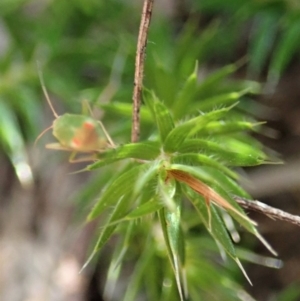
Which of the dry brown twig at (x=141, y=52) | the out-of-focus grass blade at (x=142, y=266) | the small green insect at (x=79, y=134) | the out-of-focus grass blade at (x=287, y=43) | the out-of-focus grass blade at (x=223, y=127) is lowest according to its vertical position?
the out-of-focus grass blade at (x=142, y=266)

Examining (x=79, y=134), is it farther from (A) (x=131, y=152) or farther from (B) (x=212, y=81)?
(B) (x=212, y=81)

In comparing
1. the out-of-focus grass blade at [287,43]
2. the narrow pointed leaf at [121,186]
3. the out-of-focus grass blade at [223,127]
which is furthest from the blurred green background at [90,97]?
the narrow pointed leaf at [121,186]

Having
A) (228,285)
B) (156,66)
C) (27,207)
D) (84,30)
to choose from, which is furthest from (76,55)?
(228,285)

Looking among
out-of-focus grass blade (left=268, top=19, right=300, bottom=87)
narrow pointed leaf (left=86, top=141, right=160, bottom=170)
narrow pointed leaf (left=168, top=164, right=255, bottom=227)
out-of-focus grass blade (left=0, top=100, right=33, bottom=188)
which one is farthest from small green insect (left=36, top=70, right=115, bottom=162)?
out-of-focus grass blade (left=268, top=19, right=300, bottom=87)

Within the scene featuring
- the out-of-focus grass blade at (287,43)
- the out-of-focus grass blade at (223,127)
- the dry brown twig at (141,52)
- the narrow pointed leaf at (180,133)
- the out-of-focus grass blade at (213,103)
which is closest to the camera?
the dry brown twig at (141,52)

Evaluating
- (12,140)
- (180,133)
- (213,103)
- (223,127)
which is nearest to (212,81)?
(213,103)

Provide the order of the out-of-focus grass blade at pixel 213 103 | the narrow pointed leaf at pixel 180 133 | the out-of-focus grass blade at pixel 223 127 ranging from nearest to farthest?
the narrow pointed leaf at pixel 180 133
the out-of-focus grass blade at pixel 223 127
the out-of-focus grass blade at pixel 213 103

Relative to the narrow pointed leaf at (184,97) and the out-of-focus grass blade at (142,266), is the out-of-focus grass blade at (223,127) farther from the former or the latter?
the out-of-focus grass blade at (142,266)
